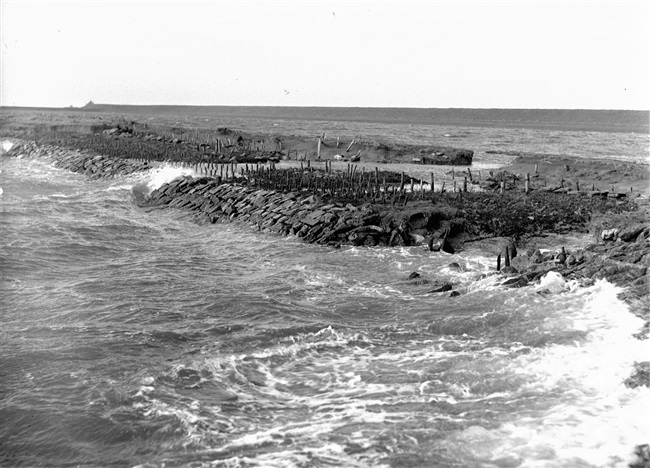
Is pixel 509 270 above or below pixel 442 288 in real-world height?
above

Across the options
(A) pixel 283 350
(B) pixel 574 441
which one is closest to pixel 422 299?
(A) pixel 283 350

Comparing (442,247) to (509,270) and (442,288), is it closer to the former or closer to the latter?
(509,270)

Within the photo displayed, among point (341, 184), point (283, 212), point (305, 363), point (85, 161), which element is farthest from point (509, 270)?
point (85, 161)

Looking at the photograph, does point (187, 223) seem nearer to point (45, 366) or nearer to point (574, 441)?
point (45, 366)

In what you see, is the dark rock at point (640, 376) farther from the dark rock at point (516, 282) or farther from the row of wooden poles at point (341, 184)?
the row of wooden poles at point (341, 184)

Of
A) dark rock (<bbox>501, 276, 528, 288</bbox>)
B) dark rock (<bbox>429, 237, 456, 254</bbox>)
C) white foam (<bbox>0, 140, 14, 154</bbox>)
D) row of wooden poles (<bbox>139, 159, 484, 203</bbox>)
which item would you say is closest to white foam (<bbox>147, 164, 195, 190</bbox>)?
row of wooden poles (<bbox>139, 159, 484, 203</bbox>)

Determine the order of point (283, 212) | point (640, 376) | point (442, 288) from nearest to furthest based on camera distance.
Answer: point (640, 376), point (442, 288), point (283, 212)

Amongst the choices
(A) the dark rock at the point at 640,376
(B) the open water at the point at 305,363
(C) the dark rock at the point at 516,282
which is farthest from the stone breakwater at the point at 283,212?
(A) the dark rock at the point at 640,376

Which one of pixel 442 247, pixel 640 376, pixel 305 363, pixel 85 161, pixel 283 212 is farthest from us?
pixel 85 161

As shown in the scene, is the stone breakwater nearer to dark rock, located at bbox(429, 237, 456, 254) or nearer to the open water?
dark rock, located at bbox(429, 237, 456, 254)
